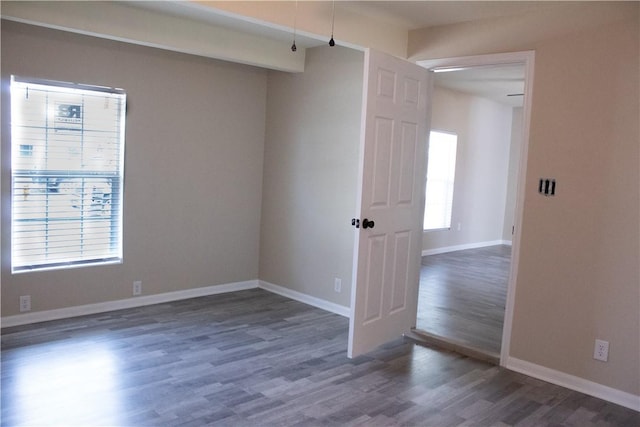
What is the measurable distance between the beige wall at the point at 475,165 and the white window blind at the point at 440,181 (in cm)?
11

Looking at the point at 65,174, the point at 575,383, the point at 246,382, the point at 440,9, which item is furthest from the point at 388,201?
the point at 65,174

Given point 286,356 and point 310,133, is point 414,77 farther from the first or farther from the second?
point 286,356

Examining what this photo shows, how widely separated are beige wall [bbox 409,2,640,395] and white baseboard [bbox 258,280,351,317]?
159 centimetres

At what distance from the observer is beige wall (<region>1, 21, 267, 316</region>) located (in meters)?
4.01

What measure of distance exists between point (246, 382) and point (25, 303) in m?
2.05

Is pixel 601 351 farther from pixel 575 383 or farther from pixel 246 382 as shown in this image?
pixel 246 382

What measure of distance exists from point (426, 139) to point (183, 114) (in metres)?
2.24

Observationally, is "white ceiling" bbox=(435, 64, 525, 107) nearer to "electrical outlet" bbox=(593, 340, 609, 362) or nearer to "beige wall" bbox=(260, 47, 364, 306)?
"beige wall" bbox=(260, 47, 364, 306)

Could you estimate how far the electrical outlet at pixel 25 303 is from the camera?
403 cm

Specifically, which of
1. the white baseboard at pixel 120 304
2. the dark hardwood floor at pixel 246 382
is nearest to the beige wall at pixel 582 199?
the dark hardwood floor at pixel 246 382

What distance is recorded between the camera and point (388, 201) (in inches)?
148

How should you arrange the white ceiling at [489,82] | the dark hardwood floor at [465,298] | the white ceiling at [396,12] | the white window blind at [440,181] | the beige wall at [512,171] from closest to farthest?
the white ceiling at [396,12] < the dark hardwood floor at [465,298] < the white ceiling at [489,82] < the white window blind at [440,181] < the beige wall at [512,171]

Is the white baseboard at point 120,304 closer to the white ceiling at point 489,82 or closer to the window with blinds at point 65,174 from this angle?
the window with blinds at point 65,174

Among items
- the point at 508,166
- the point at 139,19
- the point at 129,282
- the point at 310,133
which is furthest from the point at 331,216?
the point at 508,166
